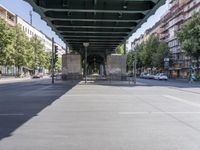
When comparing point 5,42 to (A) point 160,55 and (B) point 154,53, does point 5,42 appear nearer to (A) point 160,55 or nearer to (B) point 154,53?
(A) point 160,55

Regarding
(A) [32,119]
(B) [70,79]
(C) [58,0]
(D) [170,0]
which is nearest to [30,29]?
(D) [170,0]

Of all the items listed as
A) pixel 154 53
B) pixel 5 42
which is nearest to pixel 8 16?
pixel 154 53

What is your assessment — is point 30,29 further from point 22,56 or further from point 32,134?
point 32,134

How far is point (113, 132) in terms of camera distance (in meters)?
10.6

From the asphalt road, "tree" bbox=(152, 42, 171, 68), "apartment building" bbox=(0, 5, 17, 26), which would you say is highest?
"apartment building" bbox=(0, 5, 17, 26)

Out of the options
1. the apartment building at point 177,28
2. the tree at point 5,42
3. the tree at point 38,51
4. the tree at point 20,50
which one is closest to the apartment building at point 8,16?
the tree at point 38,51

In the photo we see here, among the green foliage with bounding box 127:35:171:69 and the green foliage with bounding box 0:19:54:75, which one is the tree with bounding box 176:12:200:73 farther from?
the green foliage with bounding box 127:35:171:69

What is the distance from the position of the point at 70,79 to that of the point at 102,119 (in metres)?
46.8

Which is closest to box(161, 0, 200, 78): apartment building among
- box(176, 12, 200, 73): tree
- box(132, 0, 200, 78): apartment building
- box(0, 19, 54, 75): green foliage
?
box(132, 0, 200, 78): apartment building

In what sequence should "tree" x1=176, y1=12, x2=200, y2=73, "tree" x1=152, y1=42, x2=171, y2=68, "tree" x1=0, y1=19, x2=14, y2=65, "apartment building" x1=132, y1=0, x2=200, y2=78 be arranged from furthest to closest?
"tree" x1=152, y1=42, x2=171, y2=68, "apartment building" x1=132, y1=0, x2=200, y2=78, "tree" x1=176, y1=12, x2=200, y2=73, "tree" x1=0, y1=19, x2=14, y2=65

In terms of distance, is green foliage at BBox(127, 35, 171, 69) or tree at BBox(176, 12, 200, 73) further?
green foliage at BBox(127, 35, 171, 69)

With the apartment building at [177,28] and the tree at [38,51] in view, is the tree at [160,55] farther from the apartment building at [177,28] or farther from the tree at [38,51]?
the tree at [38,51]

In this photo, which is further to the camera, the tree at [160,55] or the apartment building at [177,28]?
the tree at [160,55]

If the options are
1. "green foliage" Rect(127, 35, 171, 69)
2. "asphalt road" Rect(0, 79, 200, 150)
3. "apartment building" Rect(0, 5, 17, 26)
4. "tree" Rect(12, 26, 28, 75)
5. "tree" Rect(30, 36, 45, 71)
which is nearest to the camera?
"asphalt road" Rect(0, 79, 200, 150)
